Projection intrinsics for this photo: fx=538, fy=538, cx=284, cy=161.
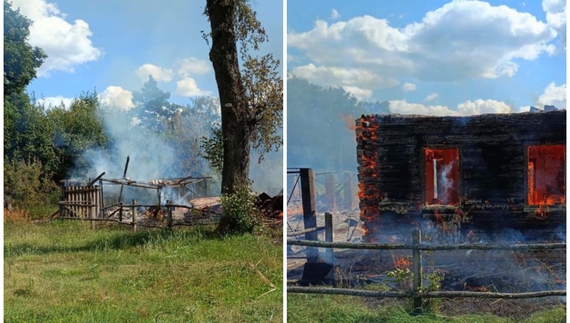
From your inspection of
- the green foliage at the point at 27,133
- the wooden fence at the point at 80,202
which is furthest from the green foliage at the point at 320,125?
the green foliage at the point at 27,133

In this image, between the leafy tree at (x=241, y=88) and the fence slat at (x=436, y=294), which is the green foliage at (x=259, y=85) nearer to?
the leafy tree at (x=241, y=88)

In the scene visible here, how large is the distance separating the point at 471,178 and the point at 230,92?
162 cm

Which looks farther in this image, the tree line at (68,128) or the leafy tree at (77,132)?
the leafy tree at (77,132)

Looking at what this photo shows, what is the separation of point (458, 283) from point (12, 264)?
2.66 m

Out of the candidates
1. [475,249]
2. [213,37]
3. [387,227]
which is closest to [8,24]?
[213,37]

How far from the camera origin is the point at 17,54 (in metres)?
3.21

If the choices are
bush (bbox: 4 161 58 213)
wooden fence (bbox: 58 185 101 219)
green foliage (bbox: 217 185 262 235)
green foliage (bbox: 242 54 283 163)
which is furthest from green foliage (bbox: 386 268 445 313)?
bush (bbox: 4 161 58 213)

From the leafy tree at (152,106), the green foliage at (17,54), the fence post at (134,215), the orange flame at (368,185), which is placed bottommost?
the fence post at (134,215)

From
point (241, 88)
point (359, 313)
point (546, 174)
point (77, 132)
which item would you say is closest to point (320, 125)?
point (241, 88)

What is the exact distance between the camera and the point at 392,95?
311 cm

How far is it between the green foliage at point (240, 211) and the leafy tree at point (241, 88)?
6 centimetres

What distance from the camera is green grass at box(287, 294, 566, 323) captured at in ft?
10.0

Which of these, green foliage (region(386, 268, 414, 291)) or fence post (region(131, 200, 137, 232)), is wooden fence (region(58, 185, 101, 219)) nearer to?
fence post (region(131, 200, 137, 232))

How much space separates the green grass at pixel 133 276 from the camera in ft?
10.00
